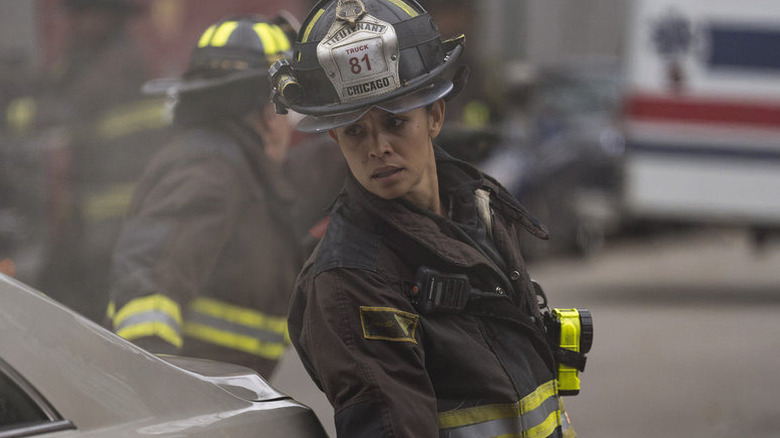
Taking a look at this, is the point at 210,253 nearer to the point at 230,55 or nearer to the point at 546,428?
the point at 230,55

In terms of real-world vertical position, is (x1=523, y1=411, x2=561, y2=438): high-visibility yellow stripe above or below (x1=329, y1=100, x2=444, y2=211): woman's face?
below

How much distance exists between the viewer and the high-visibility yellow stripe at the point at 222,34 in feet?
10.6

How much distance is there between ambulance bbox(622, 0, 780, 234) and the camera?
361 inches

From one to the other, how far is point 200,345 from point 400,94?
111cm

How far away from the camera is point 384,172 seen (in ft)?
7.02

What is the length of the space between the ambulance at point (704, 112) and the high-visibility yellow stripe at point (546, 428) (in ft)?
24.4

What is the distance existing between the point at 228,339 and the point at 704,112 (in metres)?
7.12

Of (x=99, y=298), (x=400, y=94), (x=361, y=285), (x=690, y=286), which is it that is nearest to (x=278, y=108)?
(x=400, y=94)

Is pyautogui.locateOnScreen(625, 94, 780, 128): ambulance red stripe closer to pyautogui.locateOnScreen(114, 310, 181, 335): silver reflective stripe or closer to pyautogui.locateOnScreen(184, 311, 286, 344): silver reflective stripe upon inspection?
pyautogui.locateOnScreen(184, 311, 286, 344): silver reflective stripe

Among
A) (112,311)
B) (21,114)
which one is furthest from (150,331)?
(21,114)

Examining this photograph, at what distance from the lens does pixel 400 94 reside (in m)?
2.10

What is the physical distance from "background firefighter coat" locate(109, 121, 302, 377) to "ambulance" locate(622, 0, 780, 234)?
674 centimetres

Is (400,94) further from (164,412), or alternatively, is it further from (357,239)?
(164,412)

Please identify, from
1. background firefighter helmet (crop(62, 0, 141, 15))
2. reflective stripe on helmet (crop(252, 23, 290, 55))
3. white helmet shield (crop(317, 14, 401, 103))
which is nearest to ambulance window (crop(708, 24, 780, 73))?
background firefighter helmet (crop(62, 0, 141, 15))
